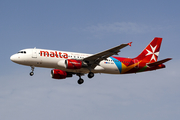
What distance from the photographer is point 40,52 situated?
3888 cm

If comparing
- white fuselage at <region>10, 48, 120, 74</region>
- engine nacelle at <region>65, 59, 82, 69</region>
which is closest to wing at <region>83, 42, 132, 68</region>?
engine nacelle at <region>65, 59, 82, 69</region>

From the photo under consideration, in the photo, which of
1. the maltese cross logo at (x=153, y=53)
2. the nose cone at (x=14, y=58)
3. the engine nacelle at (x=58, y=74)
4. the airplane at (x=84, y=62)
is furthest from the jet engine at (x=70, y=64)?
the maltese cross logo at (x=153, y=53)

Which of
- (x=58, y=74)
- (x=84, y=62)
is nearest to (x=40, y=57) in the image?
(x=84, y=62)

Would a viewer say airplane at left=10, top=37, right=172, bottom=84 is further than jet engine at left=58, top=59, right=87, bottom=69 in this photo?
No

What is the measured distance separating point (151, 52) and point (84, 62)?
1302 cm

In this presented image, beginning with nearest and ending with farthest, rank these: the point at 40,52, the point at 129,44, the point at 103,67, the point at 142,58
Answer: the point at 129,44 < the point at 40,52 < the point at 103,67 < the point at 142,58

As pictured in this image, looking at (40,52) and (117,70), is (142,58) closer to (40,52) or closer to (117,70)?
(117,70)

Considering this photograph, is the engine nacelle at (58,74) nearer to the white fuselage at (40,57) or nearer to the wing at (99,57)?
the white fuselage at (40,57)

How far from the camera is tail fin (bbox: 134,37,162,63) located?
4600 centimetres

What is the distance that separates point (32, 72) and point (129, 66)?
14586mm

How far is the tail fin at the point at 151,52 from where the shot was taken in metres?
46.0

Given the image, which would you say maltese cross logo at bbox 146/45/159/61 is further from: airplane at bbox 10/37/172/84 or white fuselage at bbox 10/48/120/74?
white fuselage at bbox 10/48/120/74

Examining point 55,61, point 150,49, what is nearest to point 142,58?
point 150,49

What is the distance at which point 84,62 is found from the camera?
40.3m
